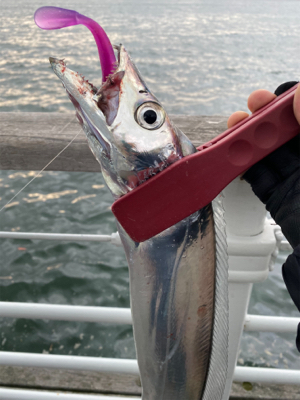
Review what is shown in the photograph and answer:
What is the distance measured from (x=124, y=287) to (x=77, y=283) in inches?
18.3

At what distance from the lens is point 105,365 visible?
118cm

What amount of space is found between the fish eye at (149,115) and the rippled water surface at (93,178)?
243 cm

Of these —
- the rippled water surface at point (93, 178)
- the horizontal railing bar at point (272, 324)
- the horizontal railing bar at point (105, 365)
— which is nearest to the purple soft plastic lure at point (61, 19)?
the horizontal railing bar at point (272, 324)

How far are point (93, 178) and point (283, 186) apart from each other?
4396 mm

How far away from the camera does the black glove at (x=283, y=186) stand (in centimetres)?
67

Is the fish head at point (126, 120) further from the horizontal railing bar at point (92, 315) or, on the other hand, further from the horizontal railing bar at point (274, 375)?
the horizontal railing bar at point (274, 375)

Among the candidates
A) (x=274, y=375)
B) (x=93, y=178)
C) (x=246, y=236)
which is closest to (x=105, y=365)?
(x=274, y=375)

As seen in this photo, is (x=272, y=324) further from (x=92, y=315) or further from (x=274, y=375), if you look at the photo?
(x=92, y=315)

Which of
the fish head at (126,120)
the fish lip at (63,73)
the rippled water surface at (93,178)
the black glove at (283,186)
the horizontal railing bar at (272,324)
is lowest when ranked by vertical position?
the rippled water surface at (93,178)

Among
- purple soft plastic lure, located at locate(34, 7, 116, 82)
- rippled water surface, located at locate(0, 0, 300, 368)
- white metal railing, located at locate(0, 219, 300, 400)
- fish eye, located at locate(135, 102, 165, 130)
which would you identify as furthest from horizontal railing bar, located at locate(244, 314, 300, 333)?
rippled water surface, located at locate(0, 0, 300, 368)

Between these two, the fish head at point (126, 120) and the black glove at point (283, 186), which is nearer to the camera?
the fish head at point (126, 120)

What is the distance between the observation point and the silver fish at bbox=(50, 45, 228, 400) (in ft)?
1.86

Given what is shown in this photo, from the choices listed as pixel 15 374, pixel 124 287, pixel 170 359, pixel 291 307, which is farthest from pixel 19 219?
pixel 170 359

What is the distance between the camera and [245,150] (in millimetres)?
580
